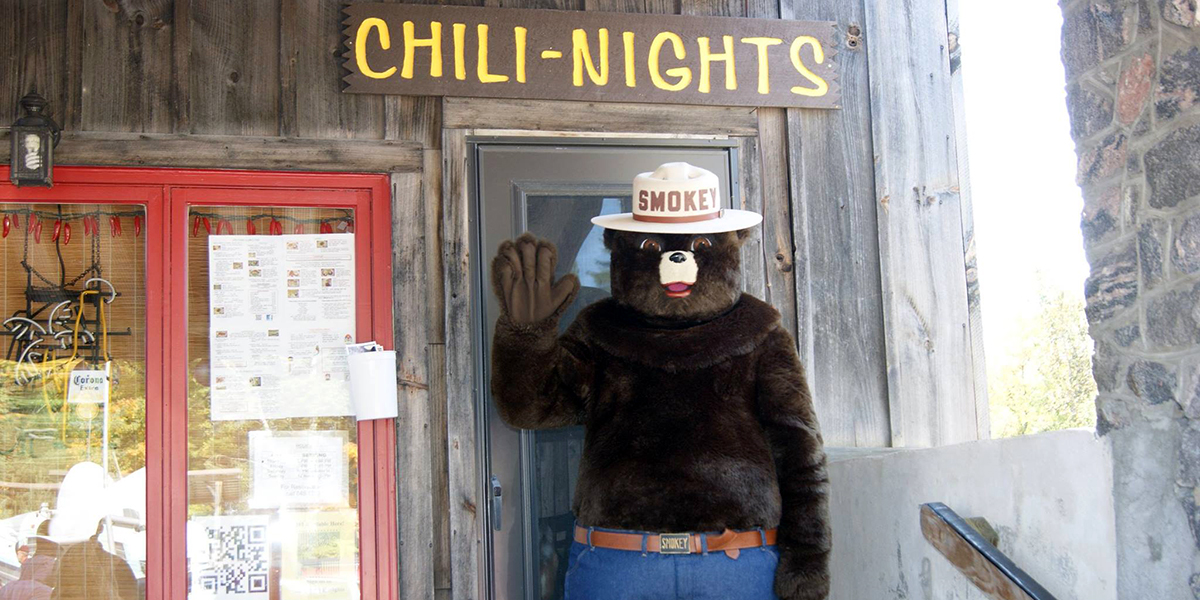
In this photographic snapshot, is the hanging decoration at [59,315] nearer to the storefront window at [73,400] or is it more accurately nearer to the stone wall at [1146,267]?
the storefront window at [73,400]

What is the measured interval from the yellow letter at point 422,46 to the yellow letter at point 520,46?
28 centimetres

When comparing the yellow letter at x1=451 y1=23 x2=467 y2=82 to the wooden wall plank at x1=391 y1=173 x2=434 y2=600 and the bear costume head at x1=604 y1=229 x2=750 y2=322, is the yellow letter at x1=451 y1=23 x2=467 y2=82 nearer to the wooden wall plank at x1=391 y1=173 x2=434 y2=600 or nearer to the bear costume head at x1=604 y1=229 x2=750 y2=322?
the wooden wall plank at x1=391 y1=173 x2=434 y2=600

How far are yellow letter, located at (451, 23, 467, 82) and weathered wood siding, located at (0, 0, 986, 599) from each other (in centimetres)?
10

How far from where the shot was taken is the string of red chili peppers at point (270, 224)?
12.2ft

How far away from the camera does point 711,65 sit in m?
4.05

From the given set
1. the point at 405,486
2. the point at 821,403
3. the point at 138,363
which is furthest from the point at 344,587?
the point at 821,403

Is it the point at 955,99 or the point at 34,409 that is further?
the point at 955,99

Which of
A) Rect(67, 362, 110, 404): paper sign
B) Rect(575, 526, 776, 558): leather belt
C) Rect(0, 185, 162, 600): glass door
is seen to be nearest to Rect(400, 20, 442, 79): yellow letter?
Rect(0, 185, 162, 600): glass door

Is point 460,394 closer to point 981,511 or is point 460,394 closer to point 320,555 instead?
point 320,555

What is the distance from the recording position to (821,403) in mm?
4035

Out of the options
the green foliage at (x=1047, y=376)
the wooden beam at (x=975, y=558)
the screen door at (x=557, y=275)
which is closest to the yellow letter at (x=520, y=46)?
the screen door at (x=557, y=275)

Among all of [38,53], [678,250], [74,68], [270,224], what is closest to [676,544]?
[678,250]

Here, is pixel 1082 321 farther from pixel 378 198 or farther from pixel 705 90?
pixel 378 198

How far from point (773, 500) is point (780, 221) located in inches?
53.8
